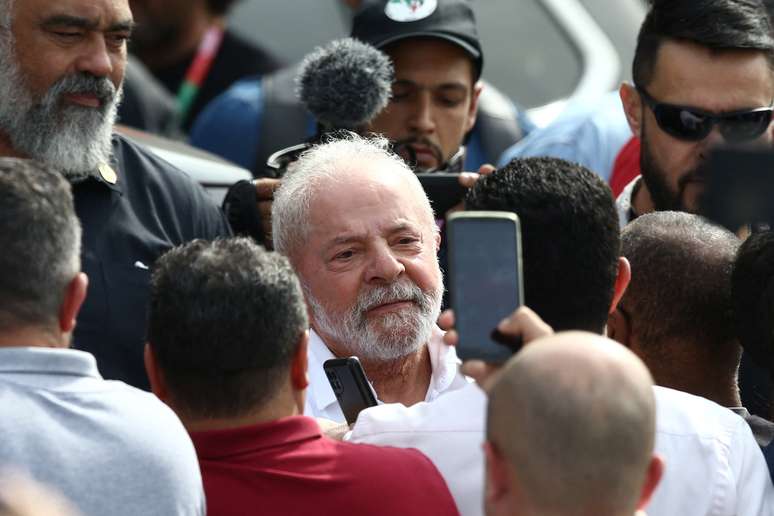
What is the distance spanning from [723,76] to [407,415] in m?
1.99

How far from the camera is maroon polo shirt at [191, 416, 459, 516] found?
9.41 ft

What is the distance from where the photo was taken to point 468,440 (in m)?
3.02

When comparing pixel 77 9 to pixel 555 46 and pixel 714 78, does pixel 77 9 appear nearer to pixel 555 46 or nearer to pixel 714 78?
pixel 714 78

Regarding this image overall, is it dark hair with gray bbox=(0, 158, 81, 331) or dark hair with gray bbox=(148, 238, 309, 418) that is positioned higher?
dark hair with gray bbox=(0, 158, 81, 331)

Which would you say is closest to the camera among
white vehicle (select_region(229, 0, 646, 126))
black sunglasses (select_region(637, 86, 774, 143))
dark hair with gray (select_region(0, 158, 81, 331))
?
dark hair with gray (select_region(0, 158, 81, 331))

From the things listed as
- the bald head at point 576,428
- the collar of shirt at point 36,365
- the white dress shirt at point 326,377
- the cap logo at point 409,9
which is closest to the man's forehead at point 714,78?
the cap logo at point 409,9

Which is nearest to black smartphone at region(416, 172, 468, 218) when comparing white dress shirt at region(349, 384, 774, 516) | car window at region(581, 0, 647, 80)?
white dress shirt at region(349, 384, 774, 516)

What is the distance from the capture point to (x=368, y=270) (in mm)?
3957

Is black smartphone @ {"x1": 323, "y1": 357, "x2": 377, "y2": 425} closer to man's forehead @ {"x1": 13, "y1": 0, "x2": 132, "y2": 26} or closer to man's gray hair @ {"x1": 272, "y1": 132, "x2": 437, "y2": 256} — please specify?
man's gray hair @ {"x1": 272, "y1": 132, "x2": 437, "y2": 256}

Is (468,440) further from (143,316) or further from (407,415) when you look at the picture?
(143,316)

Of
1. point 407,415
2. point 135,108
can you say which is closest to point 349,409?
point 407,415

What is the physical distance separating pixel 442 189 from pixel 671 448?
1.51 metres

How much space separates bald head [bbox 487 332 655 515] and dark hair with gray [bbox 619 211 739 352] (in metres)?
1.08

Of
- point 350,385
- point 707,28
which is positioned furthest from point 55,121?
point 707,28
